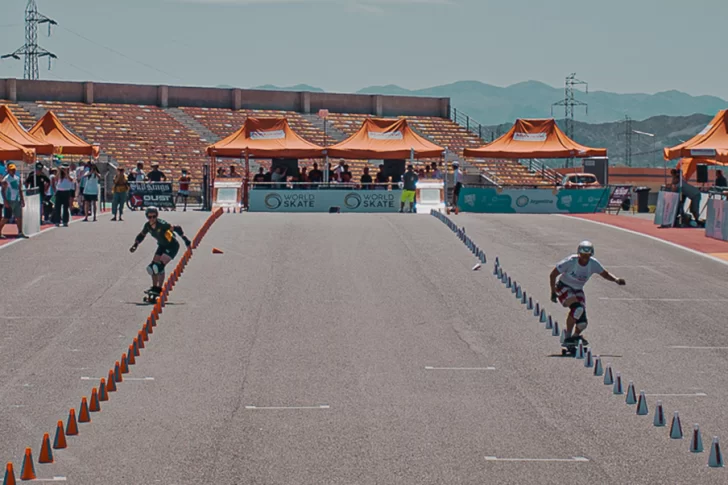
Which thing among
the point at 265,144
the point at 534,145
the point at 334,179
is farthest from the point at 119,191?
the point at 534,145

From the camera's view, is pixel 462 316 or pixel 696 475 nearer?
pixel 696 475

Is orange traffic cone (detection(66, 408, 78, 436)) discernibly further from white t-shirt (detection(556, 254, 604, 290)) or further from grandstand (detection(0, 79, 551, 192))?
grandstand (detection(0, 79, 551, 192))

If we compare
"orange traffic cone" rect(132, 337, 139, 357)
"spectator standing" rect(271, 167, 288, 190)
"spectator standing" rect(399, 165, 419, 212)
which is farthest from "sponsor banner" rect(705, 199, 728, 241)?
"orange traffic cone" rect(132, 337, 139, 357)

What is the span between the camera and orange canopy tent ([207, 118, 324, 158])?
135 ft

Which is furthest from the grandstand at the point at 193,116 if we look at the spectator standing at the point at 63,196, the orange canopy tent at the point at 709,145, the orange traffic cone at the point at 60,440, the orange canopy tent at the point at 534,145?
the orange traffic cone at the point at 60,440

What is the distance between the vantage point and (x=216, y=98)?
68.6 meters

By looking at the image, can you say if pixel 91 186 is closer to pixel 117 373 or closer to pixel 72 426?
pixel 117 373

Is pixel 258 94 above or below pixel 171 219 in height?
above

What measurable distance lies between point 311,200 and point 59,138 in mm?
8501

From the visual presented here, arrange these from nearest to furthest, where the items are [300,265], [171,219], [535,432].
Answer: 1. [535,432]
2. [300,265]
3. [171,219]

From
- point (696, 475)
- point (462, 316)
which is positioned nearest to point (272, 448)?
point (696, 475)

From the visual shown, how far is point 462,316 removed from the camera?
19.9 metres

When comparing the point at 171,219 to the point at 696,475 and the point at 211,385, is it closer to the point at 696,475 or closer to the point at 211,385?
the point at 211,385

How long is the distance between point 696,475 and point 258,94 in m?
60.4
